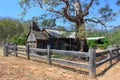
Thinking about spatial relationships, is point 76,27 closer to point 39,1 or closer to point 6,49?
point 39,1

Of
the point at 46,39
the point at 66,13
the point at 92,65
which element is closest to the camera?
the point at 92,65

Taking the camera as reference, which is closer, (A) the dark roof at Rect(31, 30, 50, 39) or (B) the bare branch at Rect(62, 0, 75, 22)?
(B) the bare branch at Rect(62, 0, 75, 22)

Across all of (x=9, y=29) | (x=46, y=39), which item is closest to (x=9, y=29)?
(x=9, y=29)

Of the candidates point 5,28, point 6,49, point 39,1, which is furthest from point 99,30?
point 5,28

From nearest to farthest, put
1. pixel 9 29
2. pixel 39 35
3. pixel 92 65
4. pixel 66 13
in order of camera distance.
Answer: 1. pixel 92 65
2. pixel 66 13
3. pixel 39 35
4. pixel 9 29

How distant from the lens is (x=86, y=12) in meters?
18.6

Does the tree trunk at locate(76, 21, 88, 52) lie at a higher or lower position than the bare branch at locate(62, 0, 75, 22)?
lower

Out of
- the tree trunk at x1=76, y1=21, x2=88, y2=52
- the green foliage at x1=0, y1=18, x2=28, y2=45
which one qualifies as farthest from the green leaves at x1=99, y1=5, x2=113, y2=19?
the green foliage at x1=0, y1=18, x2=28, y2=45

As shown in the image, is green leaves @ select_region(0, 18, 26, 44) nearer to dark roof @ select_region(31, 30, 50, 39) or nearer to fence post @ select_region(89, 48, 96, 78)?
dark roof @ select_region(31, 30, 50, 39)

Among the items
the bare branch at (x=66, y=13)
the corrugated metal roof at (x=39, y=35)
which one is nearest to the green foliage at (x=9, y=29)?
Answer: the corrugated metal roof at (x=39, y=35)

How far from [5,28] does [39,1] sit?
5185 centimetres

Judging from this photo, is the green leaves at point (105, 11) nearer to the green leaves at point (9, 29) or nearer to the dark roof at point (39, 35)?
the dark roof at point (39, 35)

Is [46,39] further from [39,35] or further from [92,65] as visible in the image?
[92,65]

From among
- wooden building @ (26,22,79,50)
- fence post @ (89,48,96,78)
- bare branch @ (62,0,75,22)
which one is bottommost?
fence post @ (89,48,96,78)
